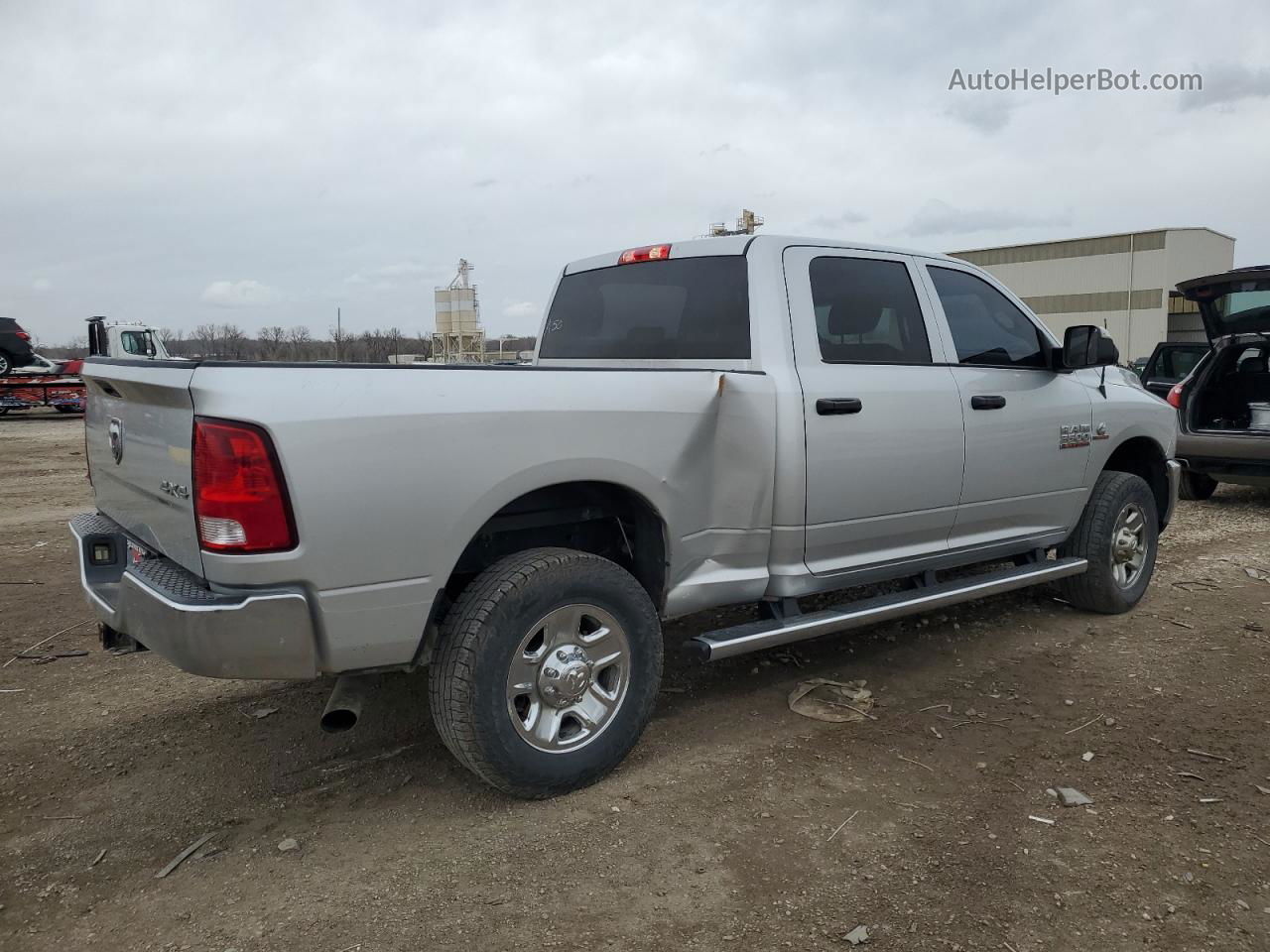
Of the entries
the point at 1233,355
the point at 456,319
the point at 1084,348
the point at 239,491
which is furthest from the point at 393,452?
the point at 456,319

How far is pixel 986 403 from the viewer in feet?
14.8

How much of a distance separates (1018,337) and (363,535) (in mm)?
3566

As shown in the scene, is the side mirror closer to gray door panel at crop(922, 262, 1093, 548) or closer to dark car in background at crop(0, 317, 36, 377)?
gray door panel at crop(922, 262, 1093, 548)

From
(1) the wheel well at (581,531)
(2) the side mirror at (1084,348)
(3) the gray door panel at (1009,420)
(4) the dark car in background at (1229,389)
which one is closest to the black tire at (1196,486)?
(4) the dark car in background at (1229,389)

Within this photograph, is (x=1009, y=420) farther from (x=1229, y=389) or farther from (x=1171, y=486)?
(x=1229, y=389)

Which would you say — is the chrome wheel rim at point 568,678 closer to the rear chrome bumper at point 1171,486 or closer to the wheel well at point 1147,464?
the wheel well at point 1147,464

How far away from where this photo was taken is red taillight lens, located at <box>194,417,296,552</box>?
262 cm

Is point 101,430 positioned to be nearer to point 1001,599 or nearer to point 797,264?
point 797,264

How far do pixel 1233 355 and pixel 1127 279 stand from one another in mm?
50320

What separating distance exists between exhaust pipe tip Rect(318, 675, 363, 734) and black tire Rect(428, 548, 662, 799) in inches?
9.8

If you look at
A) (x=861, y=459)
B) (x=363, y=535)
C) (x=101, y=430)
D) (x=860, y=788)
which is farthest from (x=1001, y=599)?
(x=101, y=430)

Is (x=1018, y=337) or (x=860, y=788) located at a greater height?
(x=1018, y=337)

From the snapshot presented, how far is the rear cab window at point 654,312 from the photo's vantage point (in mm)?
4012

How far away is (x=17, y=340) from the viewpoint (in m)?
22.3
